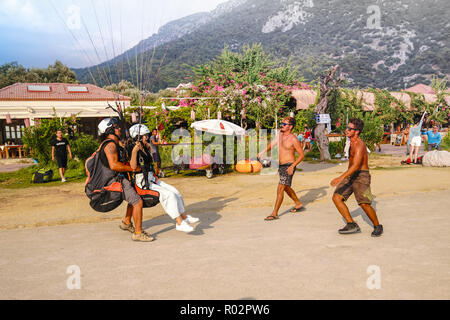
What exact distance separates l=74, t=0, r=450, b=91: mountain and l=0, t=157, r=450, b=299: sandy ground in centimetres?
5394

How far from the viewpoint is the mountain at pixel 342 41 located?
82250mm

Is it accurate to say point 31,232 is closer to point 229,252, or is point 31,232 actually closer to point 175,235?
point 175,235

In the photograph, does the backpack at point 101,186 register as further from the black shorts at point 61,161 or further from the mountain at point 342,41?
the mountain at point 342,41

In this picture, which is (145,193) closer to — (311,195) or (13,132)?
(311,195)

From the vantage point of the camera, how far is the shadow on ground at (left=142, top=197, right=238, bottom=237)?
6.08 m

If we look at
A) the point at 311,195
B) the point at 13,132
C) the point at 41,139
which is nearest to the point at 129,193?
the point at 311,195

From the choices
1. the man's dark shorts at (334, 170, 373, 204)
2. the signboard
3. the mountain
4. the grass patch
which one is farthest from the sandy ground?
the mountain

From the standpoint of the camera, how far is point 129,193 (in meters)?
5.13

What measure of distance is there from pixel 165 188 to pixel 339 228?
273cm

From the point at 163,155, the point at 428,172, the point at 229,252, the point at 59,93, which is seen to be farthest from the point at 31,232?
the point at 59,93

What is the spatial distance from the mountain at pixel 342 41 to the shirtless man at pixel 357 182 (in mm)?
55793

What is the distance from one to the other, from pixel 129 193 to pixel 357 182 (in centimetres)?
323

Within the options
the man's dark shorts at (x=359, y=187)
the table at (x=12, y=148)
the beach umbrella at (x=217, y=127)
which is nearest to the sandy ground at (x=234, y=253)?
the man's dark shorts at (x=359, y=187)

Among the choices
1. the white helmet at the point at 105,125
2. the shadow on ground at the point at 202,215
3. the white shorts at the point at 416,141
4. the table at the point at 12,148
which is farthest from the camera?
the table at the point at 12,148
